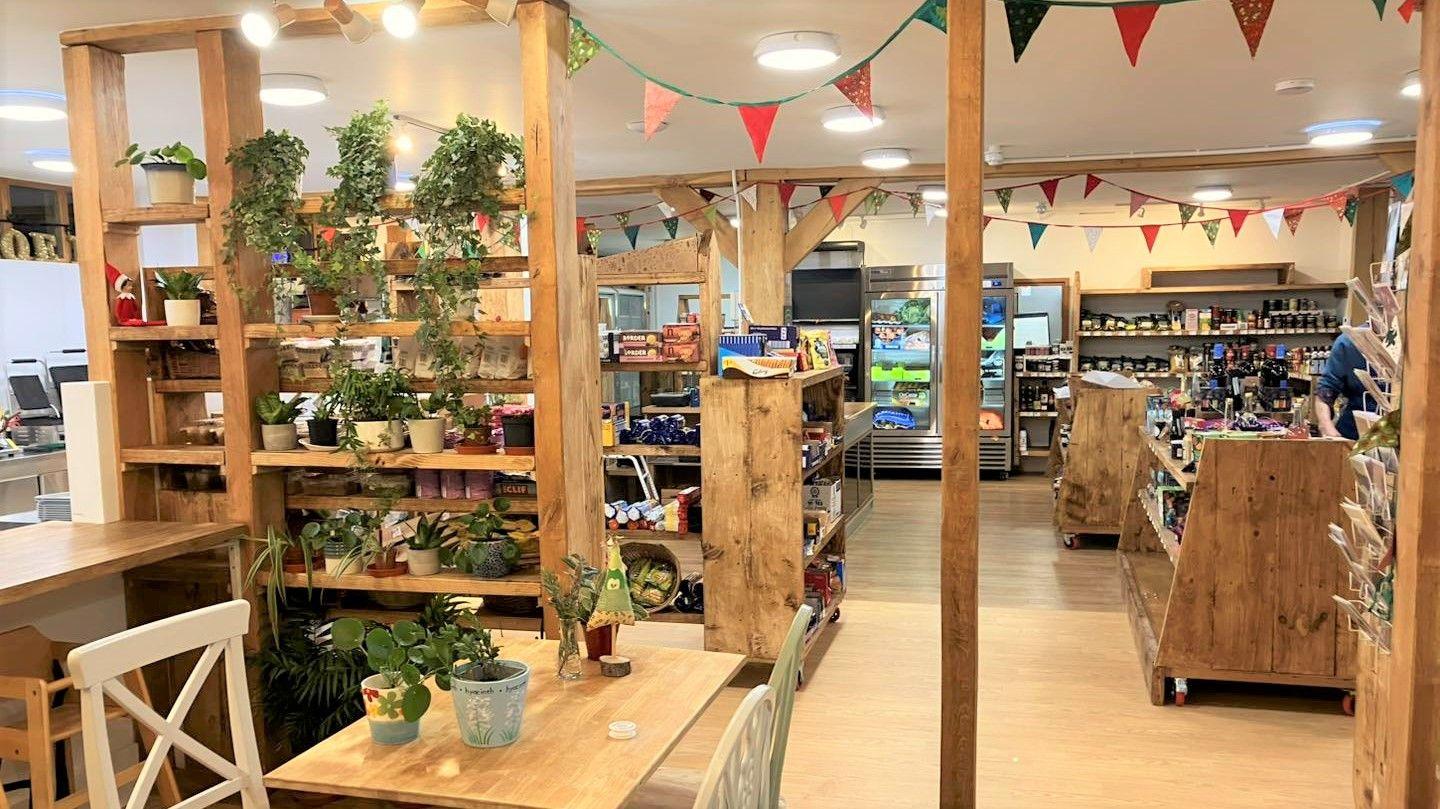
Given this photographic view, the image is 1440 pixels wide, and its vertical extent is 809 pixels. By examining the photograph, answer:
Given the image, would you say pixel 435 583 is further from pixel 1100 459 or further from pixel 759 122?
pixel 1100 459

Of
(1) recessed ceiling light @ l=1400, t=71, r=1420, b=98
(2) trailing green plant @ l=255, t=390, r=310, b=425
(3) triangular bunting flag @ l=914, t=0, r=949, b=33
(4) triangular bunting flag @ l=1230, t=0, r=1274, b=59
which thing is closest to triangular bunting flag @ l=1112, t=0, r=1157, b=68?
(4) triangular bunting flag @ l=1230, t=0, r=1274, b=59

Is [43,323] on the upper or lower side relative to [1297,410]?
upper

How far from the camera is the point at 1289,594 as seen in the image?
4.04 meters

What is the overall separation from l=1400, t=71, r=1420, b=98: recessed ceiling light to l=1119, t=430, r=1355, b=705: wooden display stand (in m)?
2.08

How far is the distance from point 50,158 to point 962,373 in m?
6.35

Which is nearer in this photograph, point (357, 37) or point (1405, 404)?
point (1405, 404)

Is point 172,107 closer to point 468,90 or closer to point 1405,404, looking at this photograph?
point 468,90

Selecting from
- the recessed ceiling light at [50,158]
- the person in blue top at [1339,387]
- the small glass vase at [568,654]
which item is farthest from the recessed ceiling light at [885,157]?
the recessed ceiling light at [50,158]

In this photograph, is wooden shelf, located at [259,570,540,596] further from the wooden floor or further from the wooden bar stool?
the wooden floor

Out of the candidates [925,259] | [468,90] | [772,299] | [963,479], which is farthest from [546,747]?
[925,259]

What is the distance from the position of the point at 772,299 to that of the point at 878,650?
3101mm

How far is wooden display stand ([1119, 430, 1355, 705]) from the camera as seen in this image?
3.97 m

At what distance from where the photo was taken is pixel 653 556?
457 cm

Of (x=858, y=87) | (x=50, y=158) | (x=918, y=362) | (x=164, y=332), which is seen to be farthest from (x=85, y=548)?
(x=918, y=362)
